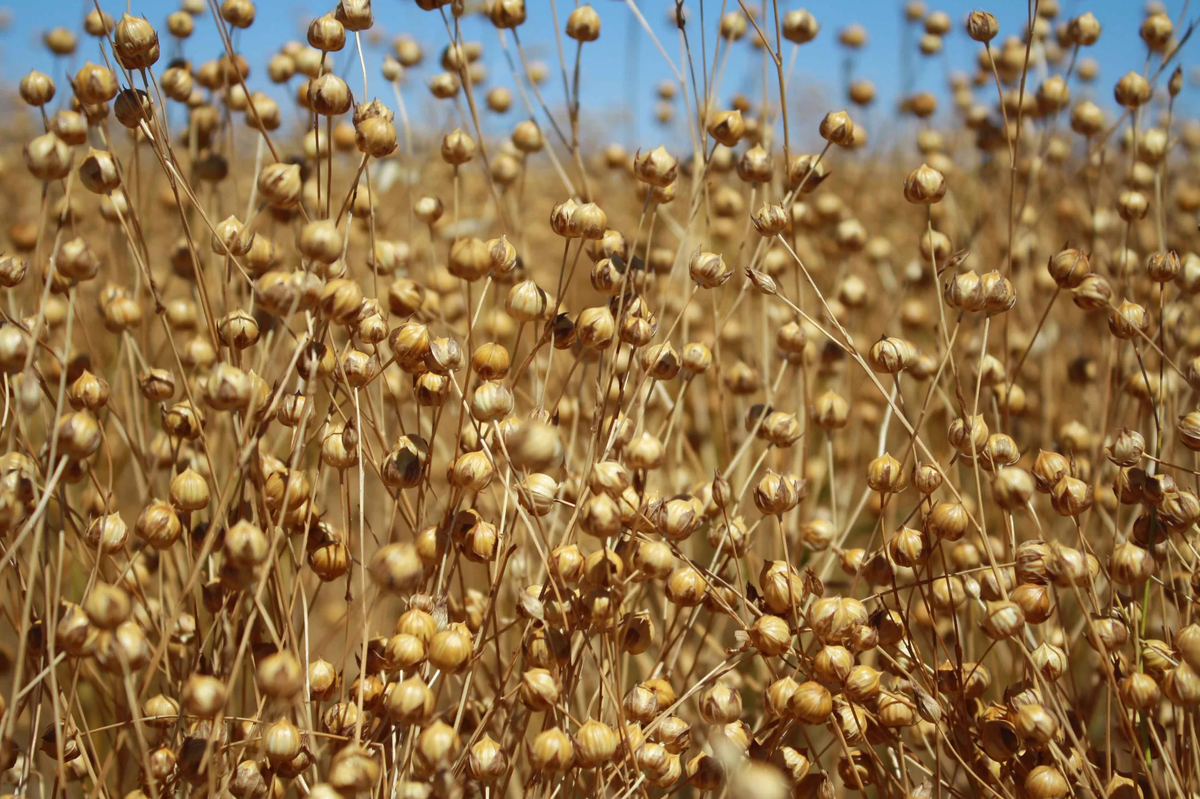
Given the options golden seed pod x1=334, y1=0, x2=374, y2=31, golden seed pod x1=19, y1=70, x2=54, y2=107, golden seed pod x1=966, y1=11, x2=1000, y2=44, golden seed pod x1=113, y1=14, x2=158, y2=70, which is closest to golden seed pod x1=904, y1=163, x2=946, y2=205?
golden seed pod x1=966, y1=11, x2=1000, y2=44

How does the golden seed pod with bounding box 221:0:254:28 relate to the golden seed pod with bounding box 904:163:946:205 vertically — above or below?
above

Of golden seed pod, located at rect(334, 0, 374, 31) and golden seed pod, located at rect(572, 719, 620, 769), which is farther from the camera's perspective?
golden seed pod, located at rect(334, 0, 374, 31)

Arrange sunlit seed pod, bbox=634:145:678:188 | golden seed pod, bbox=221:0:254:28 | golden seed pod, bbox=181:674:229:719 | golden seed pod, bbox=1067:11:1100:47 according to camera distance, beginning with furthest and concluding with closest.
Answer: golden seed pod, bbox=1067:11:1100:47, golden seed pod, bbox=221:0:254:28, sunlit seed pod, bbox=634:145:678:188, golden seed pod, bbox=181:674:229:719

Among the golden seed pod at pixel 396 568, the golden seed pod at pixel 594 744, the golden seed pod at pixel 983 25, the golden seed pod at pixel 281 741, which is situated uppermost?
the golden seed pod at pixel 983 25

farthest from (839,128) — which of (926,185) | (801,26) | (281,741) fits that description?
(281,741)

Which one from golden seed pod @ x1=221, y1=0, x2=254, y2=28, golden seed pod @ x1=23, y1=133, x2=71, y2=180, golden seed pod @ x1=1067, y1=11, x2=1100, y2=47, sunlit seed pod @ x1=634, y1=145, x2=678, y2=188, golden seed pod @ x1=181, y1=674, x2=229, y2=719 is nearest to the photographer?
golden seed pod @ x1=181, y1=674, x2=229, y2=719

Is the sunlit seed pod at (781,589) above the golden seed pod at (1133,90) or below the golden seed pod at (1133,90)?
below

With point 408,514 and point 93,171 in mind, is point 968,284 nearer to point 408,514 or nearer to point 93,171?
point 408,514

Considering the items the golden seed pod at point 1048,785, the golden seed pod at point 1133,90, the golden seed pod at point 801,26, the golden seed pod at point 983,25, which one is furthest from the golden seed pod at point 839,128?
the golden seed pod at point 1048,785

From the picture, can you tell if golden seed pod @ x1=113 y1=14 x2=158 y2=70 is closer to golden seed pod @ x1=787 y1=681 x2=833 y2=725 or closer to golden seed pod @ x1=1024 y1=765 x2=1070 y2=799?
golden seed pod @ x1=787 y1=681 x2=833 y2=725

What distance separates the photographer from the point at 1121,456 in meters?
0.57

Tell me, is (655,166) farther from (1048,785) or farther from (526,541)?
(1048,785)

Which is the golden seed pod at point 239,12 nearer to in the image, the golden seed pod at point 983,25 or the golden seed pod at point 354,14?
the golden seed pod at point 354,14

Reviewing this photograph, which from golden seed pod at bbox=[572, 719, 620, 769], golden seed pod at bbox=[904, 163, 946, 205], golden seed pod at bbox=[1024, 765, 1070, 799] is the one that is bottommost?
golden seed pod at bbox=[1024, 765, 1070, 799]
